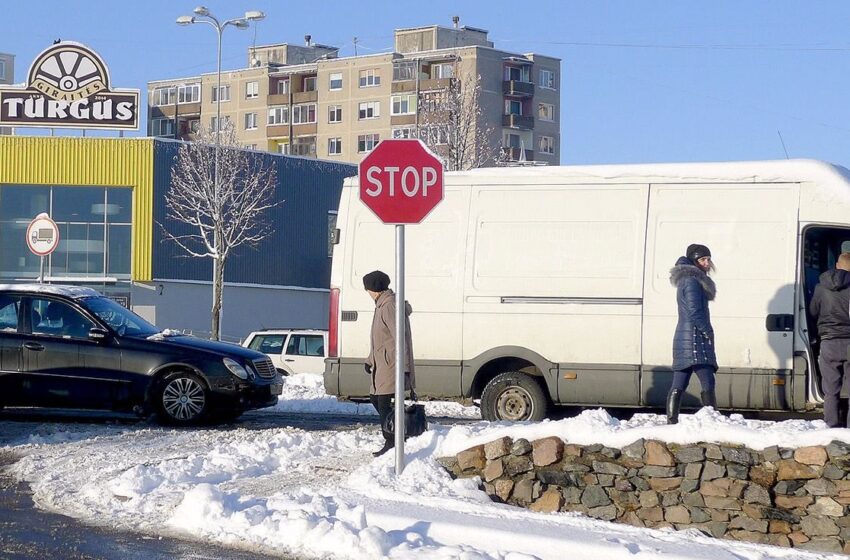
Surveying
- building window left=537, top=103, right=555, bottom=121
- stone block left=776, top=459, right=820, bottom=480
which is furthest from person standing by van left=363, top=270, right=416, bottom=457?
building window left=537, top=103, right=555, bottom=121

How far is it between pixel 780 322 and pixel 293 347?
44.3 feet

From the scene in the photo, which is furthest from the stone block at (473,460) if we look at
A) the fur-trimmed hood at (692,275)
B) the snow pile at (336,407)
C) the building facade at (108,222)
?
the building facade at (108,222)

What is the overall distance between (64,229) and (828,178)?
140 feet

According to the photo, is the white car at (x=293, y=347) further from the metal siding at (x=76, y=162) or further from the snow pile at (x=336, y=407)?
the metal siding at (x=76, y=162)

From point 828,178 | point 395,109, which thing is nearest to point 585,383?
point 828,178

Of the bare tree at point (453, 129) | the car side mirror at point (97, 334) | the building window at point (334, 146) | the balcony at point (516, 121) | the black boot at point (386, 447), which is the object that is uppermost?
the balcony at point (516, 121)

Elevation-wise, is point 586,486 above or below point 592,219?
below

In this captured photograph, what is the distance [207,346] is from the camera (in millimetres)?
15117

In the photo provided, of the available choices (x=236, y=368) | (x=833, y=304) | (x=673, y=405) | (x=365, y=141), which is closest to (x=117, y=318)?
(x=236, y=368)

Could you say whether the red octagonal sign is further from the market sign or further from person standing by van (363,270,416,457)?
the market sign

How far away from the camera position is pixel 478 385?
13.8 metres

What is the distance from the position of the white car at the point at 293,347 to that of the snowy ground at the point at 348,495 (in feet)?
37.4

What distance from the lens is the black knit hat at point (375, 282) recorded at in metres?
11.3

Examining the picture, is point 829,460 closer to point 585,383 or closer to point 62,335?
point 585,383
